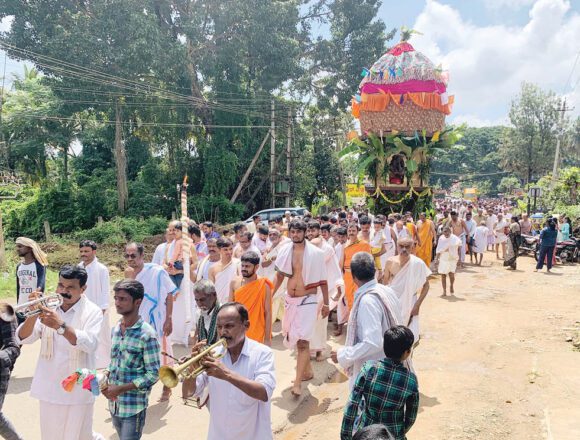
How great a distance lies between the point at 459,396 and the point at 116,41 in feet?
68.2

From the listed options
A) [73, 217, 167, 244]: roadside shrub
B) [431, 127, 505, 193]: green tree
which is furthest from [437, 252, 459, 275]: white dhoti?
[431, 127, 505, 193]: green tree

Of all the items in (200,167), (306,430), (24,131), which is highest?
(24,131)

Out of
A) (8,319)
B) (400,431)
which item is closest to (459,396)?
(400,431)

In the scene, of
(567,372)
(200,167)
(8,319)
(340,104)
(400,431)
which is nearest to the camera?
(400,431)

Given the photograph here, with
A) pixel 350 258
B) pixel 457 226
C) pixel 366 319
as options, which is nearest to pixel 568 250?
pixel 457 226

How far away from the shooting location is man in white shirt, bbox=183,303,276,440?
2525 mm

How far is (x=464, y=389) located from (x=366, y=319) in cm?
290

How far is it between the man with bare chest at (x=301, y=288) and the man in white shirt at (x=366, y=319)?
5.73 feet

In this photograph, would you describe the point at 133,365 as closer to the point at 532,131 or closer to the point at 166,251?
the point at 166,251

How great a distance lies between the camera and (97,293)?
16.4 ft

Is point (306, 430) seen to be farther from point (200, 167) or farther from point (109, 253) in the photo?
point (200, 167)

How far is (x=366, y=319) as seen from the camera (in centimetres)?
336

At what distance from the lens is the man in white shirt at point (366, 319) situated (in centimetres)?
329

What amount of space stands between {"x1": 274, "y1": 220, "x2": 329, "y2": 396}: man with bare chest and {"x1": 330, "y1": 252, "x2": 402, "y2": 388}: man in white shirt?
5.73 feet
